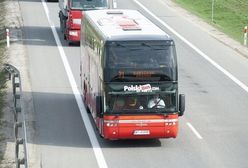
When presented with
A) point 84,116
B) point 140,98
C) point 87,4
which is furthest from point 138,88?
point 87,4

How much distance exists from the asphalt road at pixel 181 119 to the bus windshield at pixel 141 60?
202 cm

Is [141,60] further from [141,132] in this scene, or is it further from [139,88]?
[141,132]

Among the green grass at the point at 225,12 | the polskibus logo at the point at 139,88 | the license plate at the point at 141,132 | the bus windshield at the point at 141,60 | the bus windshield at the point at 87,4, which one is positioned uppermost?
the bus windshield at the point at 141,60

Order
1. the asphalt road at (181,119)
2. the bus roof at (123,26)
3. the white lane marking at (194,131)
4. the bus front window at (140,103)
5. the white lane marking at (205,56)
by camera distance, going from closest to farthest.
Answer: the asphalt road at (181,119) → the bus front window at (140,103) → the bus roof at (123,26) → the white lane marking at (194,131) → the white lane marking at (205,56)

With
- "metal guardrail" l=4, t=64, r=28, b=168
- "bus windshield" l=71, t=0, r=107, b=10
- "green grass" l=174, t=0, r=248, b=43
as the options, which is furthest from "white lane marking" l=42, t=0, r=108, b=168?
"green grass" l=174, t=0, r=248, b=43

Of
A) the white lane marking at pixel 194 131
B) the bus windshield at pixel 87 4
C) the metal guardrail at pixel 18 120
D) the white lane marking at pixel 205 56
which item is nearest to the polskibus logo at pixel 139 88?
the white lane marking at pixel 194 131

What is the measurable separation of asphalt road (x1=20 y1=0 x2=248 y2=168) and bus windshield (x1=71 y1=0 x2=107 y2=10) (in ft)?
6.52

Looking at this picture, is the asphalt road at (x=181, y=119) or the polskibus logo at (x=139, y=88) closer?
the asphalt road at (x=181, y=119)

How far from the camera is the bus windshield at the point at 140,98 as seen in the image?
21.7 meters

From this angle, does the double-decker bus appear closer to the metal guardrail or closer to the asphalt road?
the asphalt road

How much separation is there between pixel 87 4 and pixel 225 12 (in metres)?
20.1

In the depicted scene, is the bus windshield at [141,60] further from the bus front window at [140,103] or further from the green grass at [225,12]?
the green grass at [225,12]

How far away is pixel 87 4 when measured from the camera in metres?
39.1

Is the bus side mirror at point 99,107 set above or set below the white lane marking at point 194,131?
above
